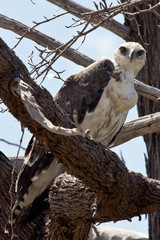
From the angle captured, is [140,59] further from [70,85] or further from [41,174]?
[41,174]

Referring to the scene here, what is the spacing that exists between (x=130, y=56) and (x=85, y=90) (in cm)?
71

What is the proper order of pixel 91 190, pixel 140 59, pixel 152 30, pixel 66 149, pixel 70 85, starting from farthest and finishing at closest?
pixel 152 30
pixel 140 59
pixel 70 85
pixel 91 190
pixel 66 149

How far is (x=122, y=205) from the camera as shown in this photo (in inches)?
254

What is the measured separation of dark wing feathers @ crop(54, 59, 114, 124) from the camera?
7.66 meters

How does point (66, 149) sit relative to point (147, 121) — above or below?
below

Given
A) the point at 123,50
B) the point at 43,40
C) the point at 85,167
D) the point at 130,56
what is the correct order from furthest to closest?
the point at 43,40, the point at 123,50, the point at 130,56, the point at 85,167

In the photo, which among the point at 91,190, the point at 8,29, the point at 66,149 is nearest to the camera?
the point at 66,149

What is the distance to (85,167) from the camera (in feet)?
19.6

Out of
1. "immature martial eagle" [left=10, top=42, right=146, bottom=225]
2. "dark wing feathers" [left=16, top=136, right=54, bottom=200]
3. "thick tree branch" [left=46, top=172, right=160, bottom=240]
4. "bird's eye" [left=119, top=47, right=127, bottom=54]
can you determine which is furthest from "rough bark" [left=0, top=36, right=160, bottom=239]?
"bird's eye" [left=119, top=47, right=127, bottom=54]

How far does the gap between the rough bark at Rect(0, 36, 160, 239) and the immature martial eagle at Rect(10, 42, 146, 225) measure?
0.53m

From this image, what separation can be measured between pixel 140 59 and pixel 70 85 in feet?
2.80

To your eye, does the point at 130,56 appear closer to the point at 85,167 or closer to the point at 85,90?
the point at 85,90

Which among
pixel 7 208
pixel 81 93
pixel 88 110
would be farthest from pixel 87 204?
pixel 81 93

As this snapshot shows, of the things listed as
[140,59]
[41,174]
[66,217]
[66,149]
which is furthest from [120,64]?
[66,149]
